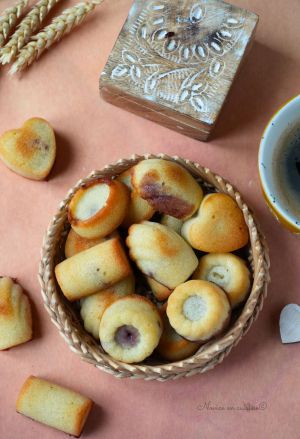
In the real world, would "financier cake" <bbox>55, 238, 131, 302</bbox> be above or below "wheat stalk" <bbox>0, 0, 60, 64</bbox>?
below

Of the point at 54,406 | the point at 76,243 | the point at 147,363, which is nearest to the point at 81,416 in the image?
the point at 54,406

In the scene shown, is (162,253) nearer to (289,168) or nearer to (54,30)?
(289,168)

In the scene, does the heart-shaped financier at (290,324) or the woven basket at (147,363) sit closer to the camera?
the woven basket at (147,363)

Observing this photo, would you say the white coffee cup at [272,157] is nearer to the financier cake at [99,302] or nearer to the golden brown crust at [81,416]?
the financier cake at [99,302]

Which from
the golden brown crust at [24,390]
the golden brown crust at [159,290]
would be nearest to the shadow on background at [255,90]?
the golden brown crust at [159,290]

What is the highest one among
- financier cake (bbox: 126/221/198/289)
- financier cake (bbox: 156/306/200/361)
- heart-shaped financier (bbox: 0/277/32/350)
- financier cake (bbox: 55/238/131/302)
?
financier cake (bbox: 126/221/198/289)

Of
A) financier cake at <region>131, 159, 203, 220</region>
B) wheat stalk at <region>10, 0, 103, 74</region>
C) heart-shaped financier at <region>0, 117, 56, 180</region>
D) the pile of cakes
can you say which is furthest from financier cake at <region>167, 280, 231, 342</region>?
wheat stalk at <region>10, 0, 103, 74</region>

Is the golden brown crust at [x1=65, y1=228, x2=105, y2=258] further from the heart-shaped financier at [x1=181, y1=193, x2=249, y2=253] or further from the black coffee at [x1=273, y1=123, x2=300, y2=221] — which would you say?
the black coffee at [x1=273, y1=123, x2=300, y2=221]
